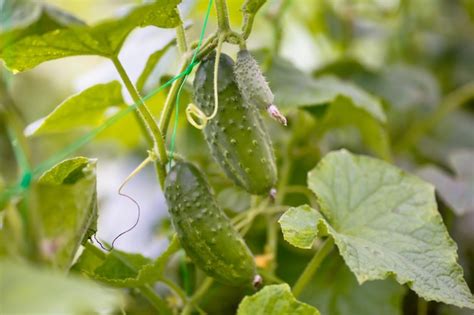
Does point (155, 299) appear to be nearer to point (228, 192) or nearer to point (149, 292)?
point (149, 292)

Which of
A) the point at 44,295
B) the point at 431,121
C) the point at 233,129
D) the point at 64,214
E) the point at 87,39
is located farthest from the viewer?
the point at 431,121

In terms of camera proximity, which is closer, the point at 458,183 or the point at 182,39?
the point at 182,39

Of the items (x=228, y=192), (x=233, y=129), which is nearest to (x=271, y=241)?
(x=228, y=192)

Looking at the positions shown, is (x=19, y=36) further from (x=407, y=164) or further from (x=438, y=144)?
(x=438, y=144)

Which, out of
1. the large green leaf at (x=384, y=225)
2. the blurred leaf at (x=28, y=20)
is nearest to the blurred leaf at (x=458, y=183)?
the large green leaf at (x=384, y=225)

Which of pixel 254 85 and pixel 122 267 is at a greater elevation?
pixel 254 85

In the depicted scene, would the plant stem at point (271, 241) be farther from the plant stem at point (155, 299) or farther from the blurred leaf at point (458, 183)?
the blurred leaf at point (458, 183)
